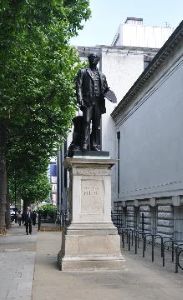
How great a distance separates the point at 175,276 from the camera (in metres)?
12.3

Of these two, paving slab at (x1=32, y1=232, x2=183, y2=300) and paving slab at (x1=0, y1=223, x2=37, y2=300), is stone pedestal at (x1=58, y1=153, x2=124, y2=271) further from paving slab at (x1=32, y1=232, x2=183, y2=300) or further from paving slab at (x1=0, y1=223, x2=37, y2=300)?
paving slab at (x1=0, y1=223, x2=37, y2=300)

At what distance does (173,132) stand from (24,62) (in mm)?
7381

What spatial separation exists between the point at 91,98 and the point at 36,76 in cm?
1116

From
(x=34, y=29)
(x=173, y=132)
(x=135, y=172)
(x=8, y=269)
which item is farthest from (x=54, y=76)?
(x=8, y=269)

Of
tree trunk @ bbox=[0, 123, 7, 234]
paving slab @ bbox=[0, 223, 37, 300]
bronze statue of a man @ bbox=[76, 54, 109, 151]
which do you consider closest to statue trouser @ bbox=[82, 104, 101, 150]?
bronze statue of a man @ bbox=[76, 54, 109, 151]

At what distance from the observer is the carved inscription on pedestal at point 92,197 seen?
40.8 ft

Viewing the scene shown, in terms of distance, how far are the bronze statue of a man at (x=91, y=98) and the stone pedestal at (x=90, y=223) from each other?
800mm

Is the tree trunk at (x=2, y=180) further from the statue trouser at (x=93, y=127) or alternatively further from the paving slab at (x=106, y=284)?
the paving slab at (x=106, y=284)

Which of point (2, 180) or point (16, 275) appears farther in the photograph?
point (2, 180)

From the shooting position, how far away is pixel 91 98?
527 inches

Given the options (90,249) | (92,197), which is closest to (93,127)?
(92,197)

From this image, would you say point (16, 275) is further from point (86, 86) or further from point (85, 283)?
point (86, 86)

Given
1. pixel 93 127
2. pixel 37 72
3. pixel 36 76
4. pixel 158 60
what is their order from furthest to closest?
pixel 158 60 → pixel 36 76 → pixel 37 72 → pixel 93 127

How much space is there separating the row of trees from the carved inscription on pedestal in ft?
13.2
